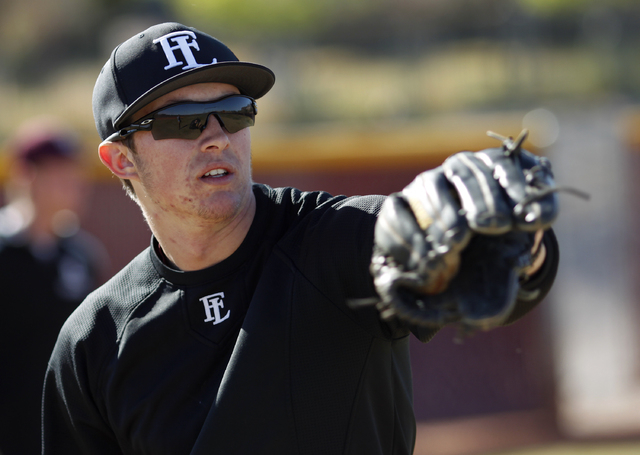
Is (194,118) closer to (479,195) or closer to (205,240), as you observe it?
(205,240)

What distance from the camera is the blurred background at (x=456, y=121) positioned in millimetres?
6820

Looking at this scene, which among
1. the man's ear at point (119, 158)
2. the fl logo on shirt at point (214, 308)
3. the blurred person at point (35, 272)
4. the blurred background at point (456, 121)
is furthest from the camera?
the blurred background at point (456, 121)

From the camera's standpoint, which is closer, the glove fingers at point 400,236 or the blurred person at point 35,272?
the glove fingers at point 400,236

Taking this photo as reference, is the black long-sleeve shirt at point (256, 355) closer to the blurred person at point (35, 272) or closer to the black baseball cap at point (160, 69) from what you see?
the black baseball cap at point (160, 69)

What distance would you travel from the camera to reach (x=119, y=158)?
8.59 ft

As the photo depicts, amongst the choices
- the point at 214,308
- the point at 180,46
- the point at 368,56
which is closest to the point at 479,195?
the point at 214,308

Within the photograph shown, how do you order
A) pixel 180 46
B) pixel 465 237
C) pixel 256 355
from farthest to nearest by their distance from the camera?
pixel 180 46
pixel 256 355
pixel 465 237

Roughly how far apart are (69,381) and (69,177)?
2.29 meters

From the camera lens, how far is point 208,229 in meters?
2.36

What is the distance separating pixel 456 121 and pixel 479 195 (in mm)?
14206

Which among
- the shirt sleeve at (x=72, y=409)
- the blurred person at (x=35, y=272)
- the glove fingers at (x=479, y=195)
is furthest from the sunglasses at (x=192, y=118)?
the blurred person at (x=35, y=272)

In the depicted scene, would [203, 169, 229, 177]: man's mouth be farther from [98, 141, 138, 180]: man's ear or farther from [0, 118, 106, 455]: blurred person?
[0, 118, 106, 455]: blurred person

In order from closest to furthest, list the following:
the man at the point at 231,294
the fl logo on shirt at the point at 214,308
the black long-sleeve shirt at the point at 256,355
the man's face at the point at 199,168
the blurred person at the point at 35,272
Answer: the man at the point at 231,294
the black long-sleeve shirt at the point at 256,355
the fl logo on shirt at the point at 214,308
the man's face at the point at 199,168
the blurred person at the point at 35,272

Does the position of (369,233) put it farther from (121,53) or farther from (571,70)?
(571,70)
